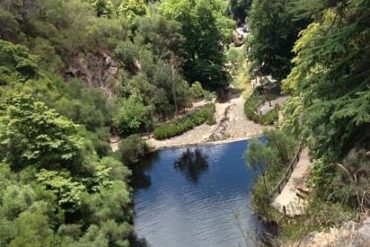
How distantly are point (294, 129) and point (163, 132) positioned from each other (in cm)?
2339

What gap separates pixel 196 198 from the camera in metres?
33.5

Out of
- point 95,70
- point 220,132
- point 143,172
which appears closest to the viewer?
point 143,172

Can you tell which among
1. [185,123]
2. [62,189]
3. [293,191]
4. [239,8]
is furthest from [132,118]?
[239,8]

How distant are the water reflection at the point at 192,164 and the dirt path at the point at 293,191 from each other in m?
8.28

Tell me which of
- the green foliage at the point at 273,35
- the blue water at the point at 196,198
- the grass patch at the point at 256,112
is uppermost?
the green foliage at the point at 273,35

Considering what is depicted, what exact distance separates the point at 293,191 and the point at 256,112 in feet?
70.7

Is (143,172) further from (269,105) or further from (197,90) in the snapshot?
(197,90)

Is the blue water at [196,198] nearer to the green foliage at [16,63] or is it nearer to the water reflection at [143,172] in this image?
the water reflection at [143,172]

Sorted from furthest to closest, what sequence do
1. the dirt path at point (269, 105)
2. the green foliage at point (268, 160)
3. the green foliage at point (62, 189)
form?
the dirt path at point (269, 105), the green foliage at point (268, 160), the green foliage at point (62, 189)

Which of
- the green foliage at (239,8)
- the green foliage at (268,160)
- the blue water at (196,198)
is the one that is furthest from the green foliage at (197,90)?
the green foliage at (239,8)

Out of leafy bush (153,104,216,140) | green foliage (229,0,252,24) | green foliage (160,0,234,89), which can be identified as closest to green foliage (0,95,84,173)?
leafy bush (153,104,216,140)

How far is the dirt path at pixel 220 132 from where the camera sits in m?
46.7

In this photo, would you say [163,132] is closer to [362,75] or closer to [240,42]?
[362,75]

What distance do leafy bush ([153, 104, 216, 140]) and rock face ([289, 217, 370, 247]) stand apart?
37.3 meters
